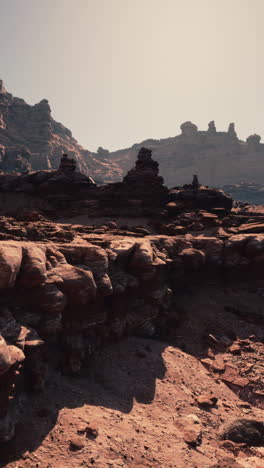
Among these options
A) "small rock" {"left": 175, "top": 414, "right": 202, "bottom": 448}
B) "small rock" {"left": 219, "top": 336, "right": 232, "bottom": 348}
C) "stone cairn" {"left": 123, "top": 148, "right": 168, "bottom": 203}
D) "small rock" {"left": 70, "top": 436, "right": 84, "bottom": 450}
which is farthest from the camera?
"stone cairn" {"left": 123, "top": 148, "right": 168, "bottom": 203}

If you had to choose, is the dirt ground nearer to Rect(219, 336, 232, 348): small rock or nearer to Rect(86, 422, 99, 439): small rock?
Rect(86, 422, 99, 439): small rock

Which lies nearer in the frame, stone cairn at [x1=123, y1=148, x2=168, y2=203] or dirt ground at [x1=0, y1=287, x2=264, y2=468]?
dirt ground at [x1=0, y1=287, x2=264, y2=468]

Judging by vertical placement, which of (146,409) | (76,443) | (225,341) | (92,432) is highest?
(76,443)

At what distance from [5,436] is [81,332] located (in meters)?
7.04

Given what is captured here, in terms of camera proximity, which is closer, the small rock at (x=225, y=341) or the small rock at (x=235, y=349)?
the small rock at (x=235, y=349)

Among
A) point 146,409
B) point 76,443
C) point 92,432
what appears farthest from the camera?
point 146,409

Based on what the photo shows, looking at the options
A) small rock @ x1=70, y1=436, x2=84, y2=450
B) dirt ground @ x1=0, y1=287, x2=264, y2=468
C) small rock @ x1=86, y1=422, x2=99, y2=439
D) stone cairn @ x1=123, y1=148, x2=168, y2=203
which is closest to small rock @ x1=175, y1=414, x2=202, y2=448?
dirt ground @ x1=0, y1=287, x2=264, y2=468

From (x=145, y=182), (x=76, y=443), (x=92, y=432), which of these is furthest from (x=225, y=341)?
→ (x=145, y=182)

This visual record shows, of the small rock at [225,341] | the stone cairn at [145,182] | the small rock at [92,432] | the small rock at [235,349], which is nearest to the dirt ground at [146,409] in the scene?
the small rock at [92,432]

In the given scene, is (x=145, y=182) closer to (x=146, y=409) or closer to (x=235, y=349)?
(x=235, y=349)

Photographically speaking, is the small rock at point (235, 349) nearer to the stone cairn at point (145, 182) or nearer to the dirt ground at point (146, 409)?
the dirt ground at point (146, 409)

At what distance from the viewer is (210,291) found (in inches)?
1125

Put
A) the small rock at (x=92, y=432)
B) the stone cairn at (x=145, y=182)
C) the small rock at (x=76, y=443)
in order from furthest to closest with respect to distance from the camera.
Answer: the stone cairn at (x=145, y=182), the small rock at (x=92, y=432), the small rock at (x=76, y=443)

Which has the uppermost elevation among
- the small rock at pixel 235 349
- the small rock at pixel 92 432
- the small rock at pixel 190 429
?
the small rock at pixel 92 432
